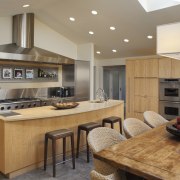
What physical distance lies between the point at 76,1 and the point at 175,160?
13.7 ft

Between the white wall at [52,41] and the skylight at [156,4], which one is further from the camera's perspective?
the white wall at [52,41]

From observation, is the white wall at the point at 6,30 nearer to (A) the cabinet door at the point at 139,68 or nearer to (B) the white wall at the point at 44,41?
(B) the white wall at the point at 44,41

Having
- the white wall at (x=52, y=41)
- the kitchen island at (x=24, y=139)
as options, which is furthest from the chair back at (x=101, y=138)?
the white wall at (x=52, y=41)

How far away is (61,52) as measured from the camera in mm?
7016

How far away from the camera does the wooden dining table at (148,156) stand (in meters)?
1.43

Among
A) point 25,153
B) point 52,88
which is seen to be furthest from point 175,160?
point 52,88

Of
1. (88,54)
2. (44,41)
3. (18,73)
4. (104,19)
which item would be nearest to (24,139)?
(18,73)

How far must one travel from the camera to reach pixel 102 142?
2193 millimetres

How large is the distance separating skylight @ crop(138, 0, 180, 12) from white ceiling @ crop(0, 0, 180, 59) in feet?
0.26

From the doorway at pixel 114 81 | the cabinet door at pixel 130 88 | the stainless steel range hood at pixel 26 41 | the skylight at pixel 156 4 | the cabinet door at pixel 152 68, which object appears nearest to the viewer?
the skylight at pixel 156 4

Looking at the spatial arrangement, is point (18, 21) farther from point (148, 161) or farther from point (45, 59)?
point (148, 161)

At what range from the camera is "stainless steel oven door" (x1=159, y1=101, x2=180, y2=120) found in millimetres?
5745

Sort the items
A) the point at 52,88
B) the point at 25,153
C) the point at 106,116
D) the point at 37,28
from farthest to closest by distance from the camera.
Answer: the point at 52,88 → the point at 37,28 → the point at 106,116 → the point at 25,153

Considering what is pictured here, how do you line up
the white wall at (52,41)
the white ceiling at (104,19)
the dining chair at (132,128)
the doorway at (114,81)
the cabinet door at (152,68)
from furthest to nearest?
the doorway at (114,81), the white wall at (52,41), the cabinet door at (152,68), the white ceiling at (104,19), the dining chair at (132,128)
